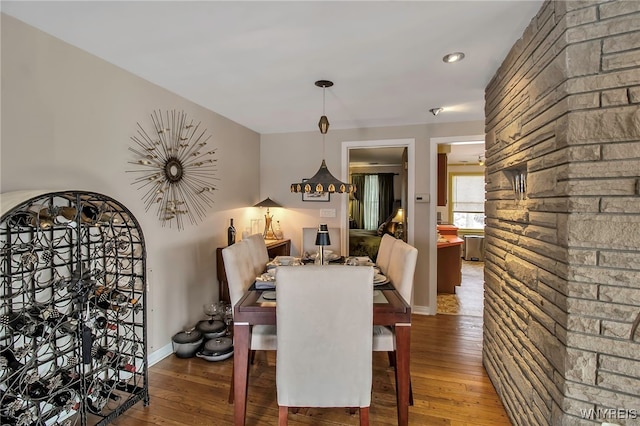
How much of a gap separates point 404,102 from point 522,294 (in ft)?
6.75

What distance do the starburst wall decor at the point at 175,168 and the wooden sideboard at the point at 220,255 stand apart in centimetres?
54

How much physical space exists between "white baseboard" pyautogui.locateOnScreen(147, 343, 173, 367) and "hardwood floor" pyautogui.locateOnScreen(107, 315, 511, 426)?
0.12 feet

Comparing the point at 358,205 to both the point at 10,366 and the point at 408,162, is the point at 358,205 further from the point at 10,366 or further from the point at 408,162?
the point at 10,366

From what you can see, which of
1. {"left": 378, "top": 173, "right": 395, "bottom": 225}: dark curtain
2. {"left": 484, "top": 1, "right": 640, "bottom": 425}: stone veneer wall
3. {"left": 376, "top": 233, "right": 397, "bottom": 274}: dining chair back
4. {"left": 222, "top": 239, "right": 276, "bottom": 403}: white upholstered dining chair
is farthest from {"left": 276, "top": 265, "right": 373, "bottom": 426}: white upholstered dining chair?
{"left": 378, "top": 173, "right": 395, "bottom": 225}: dark curtain

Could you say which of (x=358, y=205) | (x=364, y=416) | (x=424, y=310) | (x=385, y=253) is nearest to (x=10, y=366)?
(x=364, y=416)

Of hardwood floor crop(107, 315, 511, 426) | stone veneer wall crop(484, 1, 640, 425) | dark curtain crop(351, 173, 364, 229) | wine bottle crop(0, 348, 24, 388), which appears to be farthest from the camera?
dark curtain crop(351, 173, 364, 229)

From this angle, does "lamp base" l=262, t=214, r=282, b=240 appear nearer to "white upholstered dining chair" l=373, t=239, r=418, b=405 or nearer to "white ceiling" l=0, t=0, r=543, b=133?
"white ceiling" l=0, t=0, r=543, b=133

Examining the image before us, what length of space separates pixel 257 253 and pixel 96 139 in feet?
4.66

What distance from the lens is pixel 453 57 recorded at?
2111mm

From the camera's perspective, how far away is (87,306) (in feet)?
5.64

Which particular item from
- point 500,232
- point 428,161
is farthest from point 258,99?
point 500,232

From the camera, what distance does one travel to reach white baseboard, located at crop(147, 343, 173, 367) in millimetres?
2559

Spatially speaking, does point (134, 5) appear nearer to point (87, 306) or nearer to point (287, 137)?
point (87, 306)

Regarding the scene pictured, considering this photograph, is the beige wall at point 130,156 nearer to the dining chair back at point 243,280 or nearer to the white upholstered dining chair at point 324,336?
the dining chair back at point 243,280
